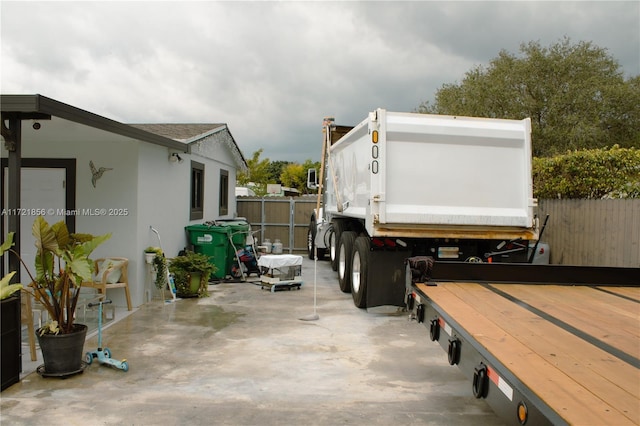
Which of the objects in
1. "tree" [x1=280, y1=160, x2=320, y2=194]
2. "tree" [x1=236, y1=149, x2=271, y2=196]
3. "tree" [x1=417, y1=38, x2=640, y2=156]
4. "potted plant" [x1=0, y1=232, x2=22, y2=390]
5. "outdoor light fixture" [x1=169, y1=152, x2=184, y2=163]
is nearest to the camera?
"potted plant" [x1=0, y1=232, x2=22, y2=390]

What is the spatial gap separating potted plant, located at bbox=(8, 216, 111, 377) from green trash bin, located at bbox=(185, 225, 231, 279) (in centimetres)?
508

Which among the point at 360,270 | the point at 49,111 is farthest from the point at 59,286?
the point at 360,270

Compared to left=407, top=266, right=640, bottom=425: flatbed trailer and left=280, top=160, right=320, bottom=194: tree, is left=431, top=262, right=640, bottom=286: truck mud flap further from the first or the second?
left=280, top=160, right=320, bottom=194: tree

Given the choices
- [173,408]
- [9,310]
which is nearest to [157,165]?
[9,310]

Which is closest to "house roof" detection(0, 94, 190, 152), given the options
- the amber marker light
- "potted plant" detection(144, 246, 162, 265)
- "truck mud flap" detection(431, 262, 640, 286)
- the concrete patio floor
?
"potted plant" detection(144, 246, 162, 265)

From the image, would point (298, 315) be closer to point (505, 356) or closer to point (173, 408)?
point (173, 408)

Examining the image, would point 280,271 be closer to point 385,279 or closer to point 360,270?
point 360,270

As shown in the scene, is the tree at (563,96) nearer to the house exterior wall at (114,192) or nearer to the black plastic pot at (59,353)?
the house exterior wall at (114,192)

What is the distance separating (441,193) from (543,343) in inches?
168

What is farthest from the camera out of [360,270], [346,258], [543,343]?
[346,258]

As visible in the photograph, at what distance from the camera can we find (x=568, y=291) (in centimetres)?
438

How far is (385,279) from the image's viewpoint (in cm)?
727

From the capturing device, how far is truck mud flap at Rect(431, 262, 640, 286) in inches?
184

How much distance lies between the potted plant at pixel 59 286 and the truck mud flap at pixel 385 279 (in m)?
3.77
